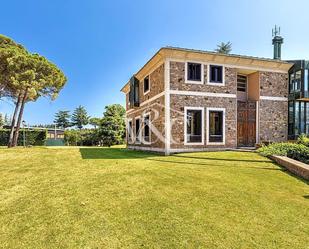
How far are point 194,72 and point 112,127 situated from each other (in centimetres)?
2203

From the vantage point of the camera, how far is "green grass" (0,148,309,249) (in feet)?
12.4

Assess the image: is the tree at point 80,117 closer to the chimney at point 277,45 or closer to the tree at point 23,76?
the tree at point 23,76

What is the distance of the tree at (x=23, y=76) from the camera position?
1941 centimetres

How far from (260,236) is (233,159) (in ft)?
24.8

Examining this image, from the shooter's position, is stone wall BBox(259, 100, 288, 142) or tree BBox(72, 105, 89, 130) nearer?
stone wall BBox(259, 100, 288, 142)

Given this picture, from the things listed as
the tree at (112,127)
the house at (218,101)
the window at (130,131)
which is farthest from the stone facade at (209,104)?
the tree at (112,127)

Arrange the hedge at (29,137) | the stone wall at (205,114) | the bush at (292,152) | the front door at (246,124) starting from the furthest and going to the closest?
the hedge at (29,137) → the front door at (246,124) → the stone wall at (205,114) → the bush at (292,152)

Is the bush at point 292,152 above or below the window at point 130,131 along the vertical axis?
below

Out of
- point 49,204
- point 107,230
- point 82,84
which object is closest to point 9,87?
point 82,84

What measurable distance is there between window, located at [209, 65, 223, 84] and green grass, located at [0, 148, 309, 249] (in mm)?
8775

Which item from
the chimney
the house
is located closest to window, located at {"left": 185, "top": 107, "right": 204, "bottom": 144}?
the house

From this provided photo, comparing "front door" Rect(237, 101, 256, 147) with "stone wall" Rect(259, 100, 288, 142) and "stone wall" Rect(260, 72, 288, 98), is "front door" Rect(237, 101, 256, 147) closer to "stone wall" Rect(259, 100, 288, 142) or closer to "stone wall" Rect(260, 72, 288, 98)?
"stone wall" Rect(259, 100, 288, 142)

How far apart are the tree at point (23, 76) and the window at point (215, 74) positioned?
14.7 metres

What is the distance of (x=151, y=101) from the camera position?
17.3 metres
